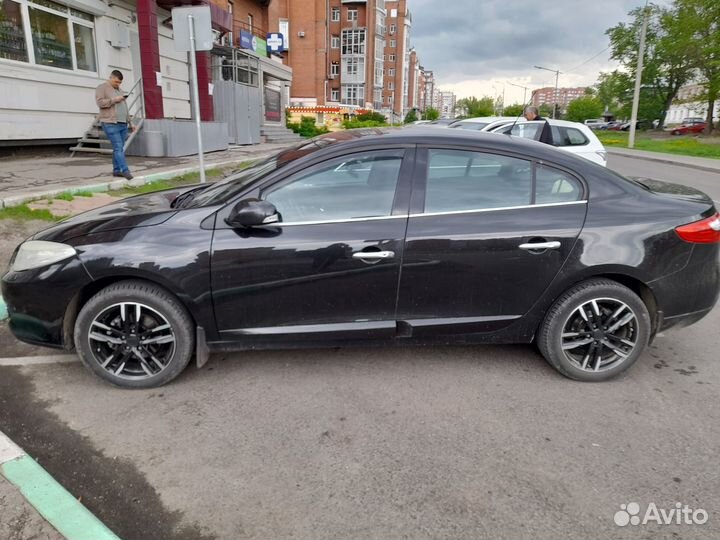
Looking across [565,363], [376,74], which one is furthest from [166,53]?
[376,74]

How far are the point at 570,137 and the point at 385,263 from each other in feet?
27.3

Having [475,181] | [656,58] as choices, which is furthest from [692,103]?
[475,181]

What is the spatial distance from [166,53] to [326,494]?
17.2 metres

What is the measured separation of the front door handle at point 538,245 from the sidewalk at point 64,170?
6737mm

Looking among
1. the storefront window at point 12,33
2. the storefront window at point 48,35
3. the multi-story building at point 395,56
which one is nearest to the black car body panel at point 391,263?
the storefront window at point 12,33

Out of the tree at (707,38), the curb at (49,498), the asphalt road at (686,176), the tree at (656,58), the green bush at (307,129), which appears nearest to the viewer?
the curb at (49,498)

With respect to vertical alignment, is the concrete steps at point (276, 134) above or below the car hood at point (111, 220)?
above

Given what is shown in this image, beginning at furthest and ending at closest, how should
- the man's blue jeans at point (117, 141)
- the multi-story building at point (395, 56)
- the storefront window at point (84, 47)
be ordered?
the multi-story building at point (395, 56), the storefront window at point (84, 47), the man's blue jeans at point (117, 141)

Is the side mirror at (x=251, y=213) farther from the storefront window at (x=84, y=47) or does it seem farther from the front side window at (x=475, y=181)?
the storefront window at (x=84, y=47)

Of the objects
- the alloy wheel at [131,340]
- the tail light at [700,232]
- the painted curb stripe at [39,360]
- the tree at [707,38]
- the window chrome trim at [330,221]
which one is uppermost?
the tree at [707,38]

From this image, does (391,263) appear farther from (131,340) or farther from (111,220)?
(111,220)

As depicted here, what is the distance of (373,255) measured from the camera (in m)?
3.09

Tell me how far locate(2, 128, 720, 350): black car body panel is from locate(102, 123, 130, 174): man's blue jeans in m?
6.29

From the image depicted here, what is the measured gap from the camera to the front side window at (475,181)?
3246 mm
